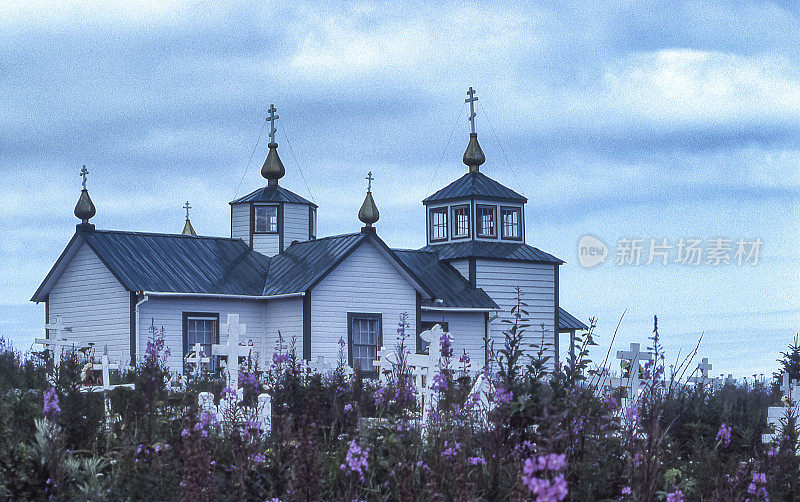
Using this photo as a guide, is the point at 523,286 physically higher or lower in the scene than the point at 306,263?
lower

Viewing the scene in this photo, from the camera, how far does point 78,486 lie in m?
7.82

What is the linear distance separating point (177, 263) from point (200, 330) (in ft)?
6.35

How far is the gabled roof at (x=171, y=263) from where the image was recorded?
2636cm

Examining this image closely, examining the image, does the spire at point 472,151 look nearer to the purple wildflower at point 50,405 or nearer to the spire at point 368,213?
the spire at point 368,213

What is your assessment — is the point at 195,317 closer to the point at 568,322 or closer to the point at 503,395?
the point at 568,322

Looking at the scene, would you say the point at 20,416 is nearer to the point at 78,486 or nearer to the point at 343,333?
the point at 78,486

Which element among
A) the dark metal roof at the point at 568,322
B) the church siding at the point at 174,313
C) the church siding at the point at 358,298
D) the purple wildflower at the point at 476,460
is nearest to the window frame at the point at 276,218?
the church siding at the point at 174,313

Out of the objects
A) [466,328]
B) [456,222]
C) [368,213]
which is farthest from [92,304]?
[456,222]

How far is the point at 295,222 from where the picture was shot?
109ft

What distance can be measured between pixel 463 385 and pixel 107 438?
3.83m

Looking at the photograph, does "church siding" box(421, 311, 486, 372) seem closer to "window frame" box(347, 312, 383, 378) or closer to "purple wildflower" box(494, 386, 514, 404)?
"window frame" box(347, 312, 383, 378)

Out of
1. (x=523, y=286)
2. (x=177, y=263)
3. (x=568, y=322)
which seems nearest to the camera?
(x=177, y=263)

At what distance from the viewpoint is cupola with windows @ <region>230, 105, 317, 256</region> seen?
3241 centimetres

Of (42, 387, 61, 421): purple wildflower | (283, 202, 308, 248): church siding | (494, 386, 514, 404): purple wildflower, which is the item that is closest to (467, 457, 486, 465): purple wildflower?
(494, 386, 514, 404): purple wildflower
